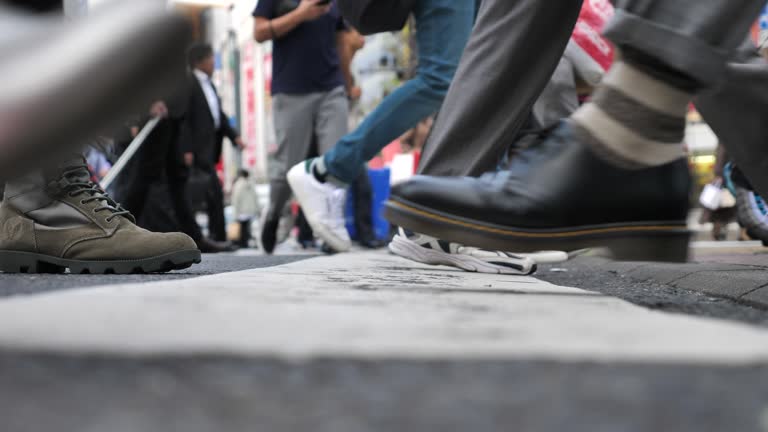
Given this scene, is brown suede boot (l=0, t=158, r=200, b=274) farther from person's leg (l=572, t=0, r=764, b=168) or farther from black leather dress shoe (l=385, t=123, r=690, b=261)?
person's leg (l=572, t=0, r=764, b=168)

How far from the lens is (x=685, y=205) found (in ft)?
3.88

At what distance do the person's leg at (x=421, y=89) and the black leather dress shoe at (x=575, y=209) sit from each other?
1540 mm

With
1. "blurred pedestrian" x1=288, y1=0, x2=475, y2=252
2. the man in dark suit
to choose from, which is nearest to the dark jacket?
the man in dark suit

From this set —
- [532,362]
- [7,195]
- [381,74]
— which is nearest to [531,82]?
[7,195]

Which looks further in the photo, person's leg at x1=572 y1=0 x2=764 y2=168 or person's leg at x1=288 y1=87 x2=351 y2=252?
person's leg at x1=288 y1=87 x2=351 y2=252

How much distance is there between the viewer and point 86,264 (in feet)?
5.91

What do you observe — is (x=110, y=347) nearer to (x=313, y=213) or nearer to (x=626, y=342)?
(x=626, y=342)

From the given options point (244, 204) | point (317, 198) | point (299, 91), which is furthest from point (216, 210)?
point (244, 204)

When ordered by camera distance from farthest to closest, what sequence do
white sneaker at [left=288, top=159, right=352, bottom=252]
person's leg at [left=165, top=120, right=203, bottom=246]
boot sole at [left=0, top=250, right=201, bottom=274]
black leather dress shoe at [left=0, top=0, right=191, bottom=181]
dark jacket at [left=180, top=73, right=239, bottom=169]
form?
dark jacket at [left=180, top=73, right=239, bottom=169] < person's leg at [left=165, top=120, right=203, bottom=246] < white sneaker at [left=288, top=159, right=352, bottom=252] < boot sole at [left=0, top=250, right=201, bottom=274] < black leather dress shoe at [left=0, top=0, right=191, bottom=181]

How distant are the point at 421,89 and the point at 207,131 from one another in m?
3.10

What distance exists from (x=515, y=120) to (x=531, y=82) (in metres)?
0.12

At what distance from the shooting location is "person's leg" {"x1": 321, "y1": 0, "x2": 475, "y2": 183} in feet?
8.64

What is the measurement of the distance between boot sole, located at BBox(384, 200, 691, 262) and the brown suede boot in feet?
3.13

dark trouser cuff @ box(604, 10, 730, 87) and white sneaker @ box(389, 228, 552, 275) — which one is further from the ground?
dark trouser cuff @ box(604, 10, 730, 87)
